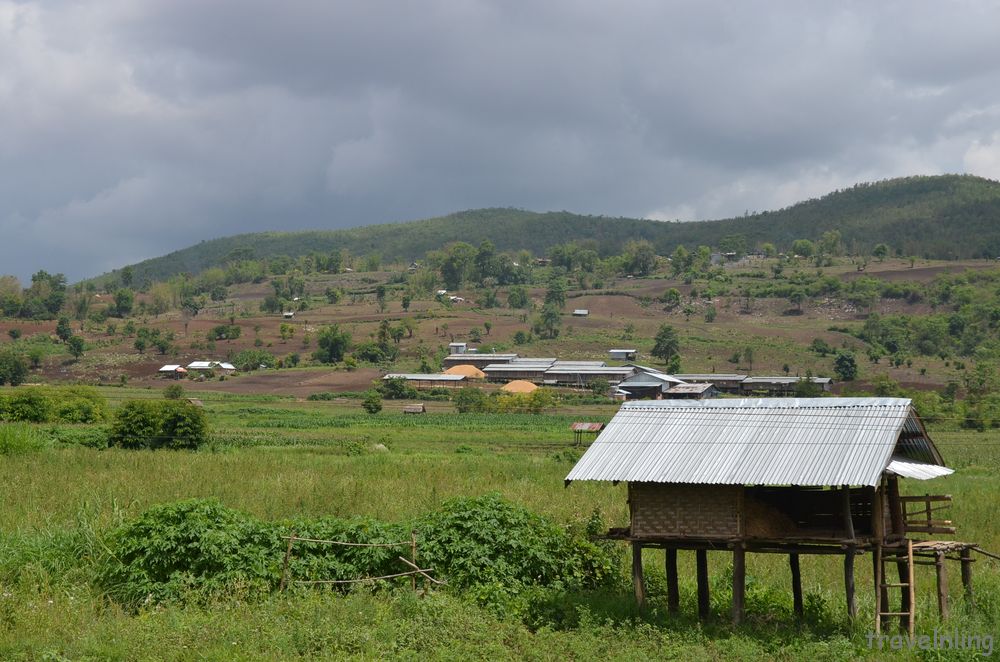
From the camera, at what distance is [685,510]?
52.3ft

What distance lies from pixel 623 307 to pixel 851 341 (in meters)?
35.8

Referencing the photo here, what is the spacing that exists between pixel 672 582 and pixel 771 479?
3157 mm

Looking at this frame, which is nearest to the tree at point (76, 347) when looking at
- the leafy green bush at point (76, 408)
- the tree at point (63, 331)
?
the tree at point (63, 331)

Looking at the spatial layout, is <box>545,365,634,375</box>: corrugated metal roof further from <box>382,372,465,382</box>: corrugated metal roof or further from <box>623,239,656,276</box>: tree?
<box>623,239,656,276</box>: tree

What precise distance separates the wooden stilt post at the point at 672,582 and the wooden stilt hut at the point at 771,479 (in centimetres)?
3

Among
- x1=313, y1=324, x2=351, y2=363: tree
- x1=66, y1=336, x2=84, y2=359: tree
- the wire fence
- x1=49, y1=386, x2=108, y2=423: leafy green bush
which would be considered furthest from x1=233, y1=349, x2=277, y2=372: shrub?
the wire fence

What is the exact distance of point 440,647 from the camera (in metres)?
13.6

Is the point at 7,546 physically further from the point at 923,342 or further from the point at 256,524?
the point at 923,342

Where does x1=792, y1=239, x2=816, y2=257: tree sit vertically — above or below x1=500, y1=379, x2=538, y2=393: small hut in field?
above

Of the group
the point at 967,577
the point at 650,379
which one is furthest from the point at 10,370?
the point at 967,577

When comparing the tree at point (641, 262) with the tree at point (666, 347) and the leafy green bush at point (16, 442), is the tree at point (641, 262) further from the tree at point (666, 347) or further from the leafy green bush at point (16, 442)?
the leafy green bush at point (16, 442)

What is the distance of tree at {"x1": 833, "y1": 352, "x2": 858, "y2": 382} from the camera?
9212 centimetres

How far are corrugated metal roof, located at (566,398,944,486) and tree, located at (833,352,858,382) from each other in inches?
3087

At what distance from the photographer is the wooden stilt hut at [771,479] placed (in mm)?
15102
